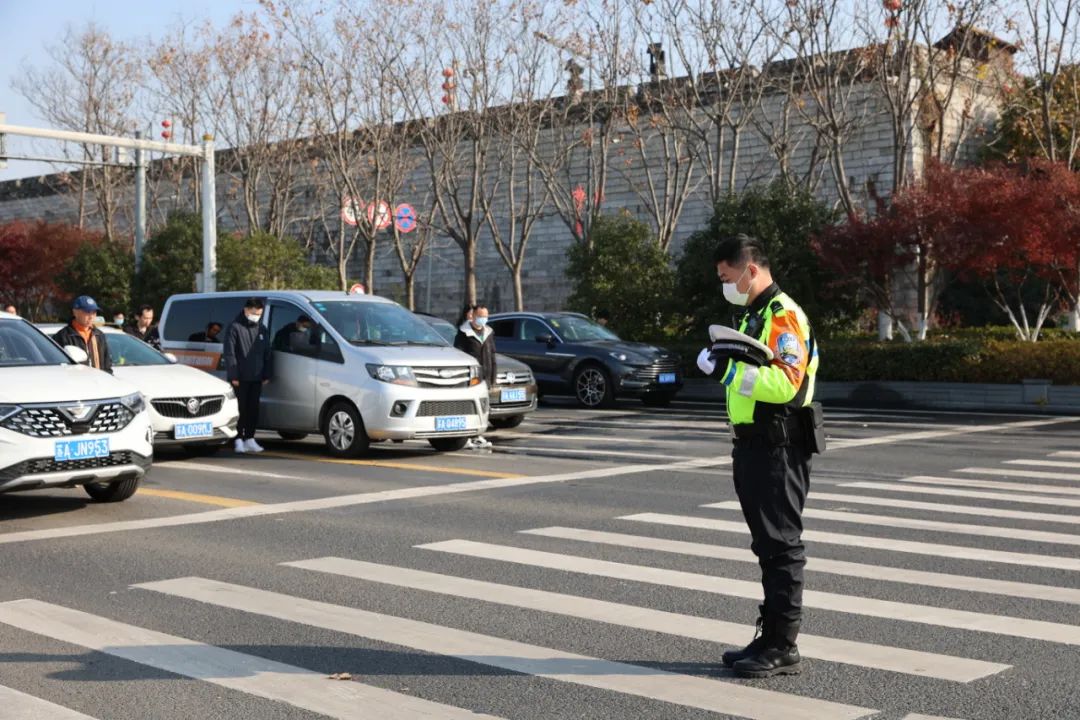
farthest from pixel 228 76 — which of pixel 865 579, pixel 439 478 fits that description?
pixel 865 579

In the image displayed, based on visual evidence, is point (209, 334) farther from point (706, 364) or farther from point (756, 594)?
point (706, 364)

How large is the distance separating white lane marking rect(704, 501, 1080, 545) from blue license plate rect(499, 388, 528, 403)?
7.41m

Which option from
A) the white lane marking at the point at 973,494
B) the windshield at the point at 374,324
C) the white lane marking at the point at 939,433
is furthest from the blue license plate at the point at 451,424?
the white lane marking at the point at 973,494

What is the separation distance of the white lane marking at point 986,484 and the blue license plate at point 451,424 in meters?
4.66

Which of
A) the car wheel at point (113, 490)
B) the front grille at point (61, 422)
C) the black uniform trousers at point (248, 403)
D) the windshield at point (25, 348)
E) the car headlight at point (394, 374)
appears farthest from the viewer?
the black uniform trousers at point (248, 403)

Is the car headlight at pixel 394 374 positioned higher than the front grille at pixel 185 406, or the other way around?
the car headlight at pixel 394 374

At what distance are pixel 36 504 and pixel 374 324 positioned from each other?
505 cm

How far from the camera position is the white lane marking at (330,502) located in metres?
9.69

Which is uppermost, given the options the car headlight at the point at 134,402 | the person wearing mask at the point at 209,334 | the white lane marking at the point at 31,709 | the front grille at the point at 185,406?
the person wearing mask at the point at 209,334

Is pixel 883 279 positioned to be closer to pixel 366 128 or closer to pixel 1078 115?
pixel 1078 115

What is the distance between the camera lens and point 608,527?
9633 mm

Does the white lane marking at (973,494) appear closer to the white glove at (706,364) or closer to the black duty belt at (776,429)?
the black duty belt at (776,429)

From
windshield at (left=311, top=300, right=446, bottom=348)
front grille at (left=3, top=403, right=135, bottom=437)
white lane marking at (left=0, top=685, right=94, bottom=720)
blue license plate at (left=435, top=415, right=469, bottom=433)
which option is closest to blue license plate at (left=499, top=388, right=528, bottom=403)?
windshield at (left=311, top=300, right=446, bottom=348)

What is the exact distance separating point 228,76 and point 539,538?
30683mm
